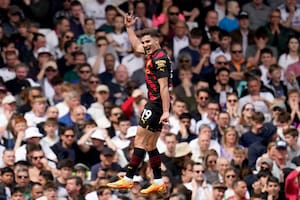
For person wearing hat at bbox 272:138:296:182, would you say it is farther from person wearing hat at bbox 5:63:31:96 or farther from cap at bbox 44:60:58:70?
person wearing hat at bbox 5:63:31:96

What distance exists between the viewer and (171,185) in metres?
23.3

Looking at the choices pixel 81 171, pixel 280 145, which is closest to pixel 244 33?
pixel 280 145

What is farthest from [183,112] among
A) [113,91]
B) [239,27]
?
[239,27]

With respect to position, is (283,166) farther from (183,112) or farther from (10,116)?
(10,116)

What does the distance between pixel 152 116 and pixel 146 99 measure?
629cm

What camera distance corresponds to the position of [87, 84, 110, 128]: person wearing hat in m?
25.1

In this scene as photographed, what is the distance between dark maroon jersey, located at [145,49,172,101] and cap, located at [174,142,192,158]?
17.0 ft

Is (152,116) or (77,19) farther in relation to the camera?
(77,19)

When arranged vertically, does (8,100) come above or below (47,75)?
below

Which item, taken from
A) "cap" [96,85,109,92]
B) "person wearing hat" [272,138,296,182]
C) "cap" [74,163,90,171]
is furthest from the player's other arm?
"cap" [96,85,109,92]

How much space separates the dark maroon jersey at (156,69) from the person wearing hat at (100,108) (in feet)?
19.9

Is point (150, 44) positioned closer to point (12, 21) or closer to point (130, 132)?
point (130, 132)

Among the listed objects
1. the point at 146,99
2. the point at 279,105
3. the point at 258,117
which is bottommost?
the point at 258,117

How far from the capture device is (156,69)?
1880 centimetres
